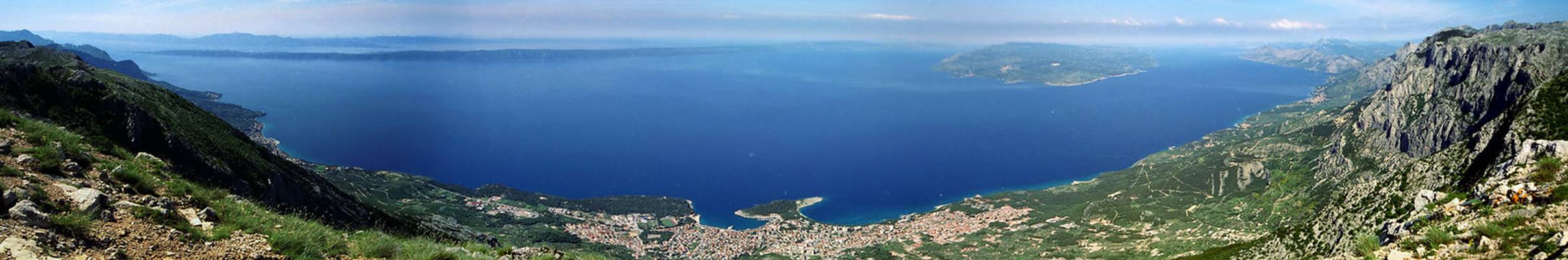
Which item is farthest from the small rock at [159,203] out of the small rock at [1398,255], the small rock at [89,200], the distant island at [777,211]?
the distant island at [777,211]

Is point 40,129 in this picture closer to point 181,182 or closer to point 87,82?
point 181,182

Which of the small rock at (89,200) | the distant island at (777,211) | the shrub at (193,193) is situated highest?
the small rock at (89,200)

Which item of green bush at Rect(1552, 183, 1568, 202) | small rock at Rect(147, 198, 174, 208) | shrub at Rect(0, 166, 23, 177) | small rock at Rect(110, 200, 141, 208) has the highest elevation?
shrub at Rect(0, 166, 23, 177)

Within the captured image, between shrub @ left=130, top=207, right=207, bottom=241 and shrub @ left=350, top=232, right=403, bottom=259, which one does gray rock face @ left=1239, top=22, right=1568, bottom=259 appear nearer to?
shrub @ left=350, top=232, right=403, bottom=259

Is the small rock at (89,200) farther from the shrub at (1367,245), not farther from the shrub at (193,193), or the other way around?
the shrub at (1367,245)

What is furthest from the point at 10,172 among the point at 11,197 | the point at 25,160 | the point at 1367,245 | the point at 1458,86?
the point at 1458,86

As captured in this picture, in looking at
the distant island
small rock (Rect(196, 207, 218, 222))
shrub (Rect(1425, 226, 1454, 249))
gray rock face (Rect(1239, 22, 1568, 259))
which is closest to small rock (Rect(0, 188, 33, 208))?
small rock (Rect(196, 207, 218, 222))
